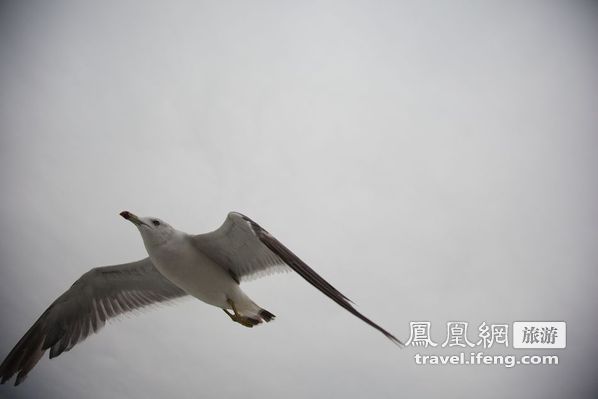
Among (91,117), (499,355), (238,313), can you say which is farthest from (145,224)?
(499,355)

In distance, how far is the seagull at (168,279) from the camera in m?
2.96

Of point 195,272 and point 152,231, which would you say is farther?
point 195,272

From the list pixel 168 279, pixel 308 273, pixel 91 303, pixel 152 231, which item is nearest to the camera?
Answer: pixel 308 273

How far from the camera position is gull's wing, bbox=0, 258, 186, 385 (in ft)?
11.5

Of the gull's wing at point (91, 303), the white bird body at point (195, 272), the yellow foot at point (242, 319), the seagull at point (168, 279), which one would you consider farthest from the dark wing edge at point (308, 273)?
the gull's wing at point (91, 303)

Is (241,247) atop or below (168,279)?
atop

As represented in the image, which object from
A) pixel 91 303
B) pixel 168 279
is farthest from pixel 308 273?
pixel 91 303

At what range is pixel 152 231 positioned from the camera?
9.66ft

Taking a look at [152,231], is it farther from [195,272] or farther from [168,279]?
[168,279]

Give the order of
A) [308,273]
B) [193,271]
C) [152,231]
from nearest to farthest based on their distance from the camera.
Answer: [308,273], [152,231], [193,271]

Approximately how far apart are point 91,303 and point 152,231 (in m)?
1.07

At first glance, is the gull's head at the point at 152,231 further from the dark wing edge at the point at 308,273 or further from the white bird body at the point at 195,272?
the dark wing edge at the point at 308,273

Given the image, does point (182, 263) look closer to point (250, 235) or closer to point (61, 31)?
point (250, 235)

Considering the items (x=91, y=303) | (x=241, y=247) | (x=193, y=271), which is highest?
(x=241, y=247)
